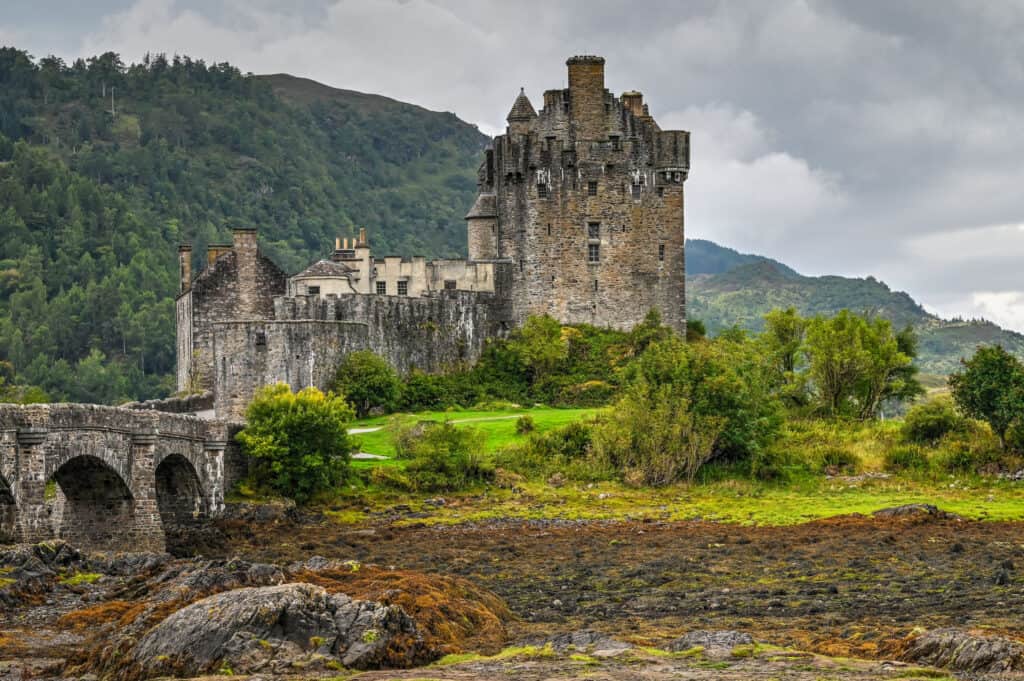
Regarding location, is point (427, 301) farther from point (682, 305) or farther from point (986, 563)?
point (986, 563)

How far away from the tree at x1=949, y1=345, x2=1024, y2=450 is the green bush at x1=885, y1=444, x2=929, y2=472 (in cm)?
227

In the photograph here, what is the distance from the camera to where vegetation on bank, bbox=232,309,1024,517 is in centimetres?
5519

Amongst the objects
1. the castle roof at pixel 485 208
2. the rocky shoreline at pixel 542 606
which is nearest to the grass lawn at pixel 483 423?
the rocky shoreline at pixel 542 606

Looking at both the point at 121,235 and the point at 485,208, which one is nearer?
the point at 485,208

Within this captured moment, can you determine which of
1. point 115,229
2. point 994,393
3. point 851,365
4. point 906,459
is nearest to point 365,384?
point 851,365

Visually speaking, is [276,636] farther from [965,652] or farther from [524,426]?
[524,426]

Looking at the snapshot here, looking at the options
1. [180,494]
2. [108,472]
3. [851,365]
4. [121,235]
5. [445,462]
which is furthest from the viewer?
[121,235]

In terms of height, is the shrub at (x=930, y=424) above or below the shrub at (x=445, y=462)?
above

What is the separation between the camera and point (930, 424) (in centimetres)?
5881

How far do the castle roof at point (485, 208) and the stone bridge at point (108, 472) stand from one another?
2835 centimetres

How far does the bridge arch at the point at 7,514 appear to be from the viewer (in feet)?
119

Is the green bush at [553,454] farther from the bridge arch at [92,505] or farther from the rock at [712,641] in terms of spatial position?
the rock at [712,641]

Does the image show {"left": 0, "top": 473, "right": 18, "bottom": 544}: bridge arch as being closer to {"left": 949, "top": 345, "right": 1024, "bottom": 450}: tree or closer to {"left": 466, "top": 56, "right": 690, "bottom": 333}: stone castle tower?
{"left": 949, "top": 345, "right": 1024, "bottom": 450}: tree

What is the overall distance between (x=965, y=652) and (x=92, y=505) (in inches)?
1021
